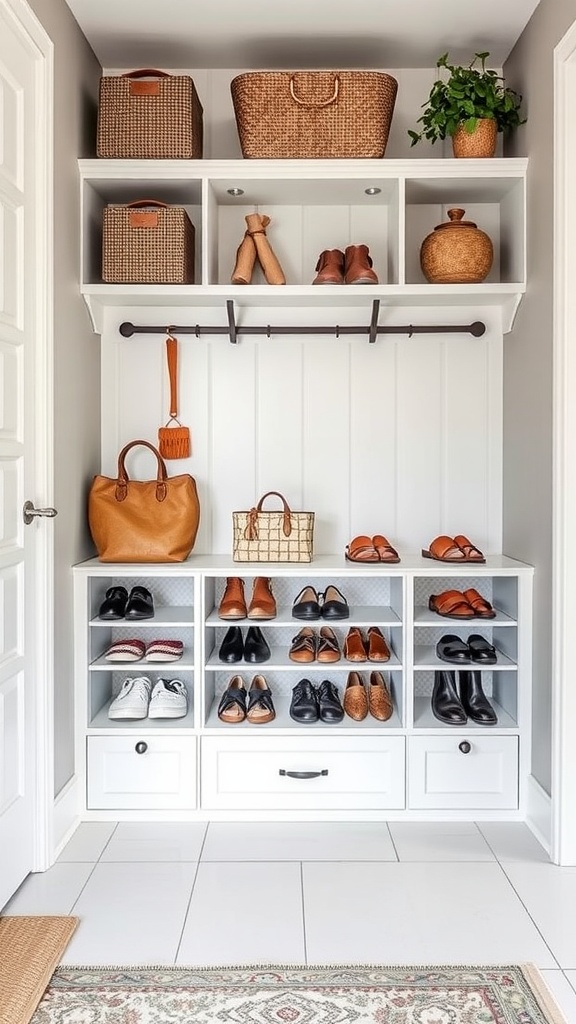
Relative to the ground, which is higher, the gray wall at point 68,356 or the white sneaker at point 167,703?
the gray wall at point 68,356

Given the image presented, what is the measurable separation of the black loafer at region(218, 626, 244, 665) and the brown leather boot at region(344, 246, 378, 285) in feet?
4.13

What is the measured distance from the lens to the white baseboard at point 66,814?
2.25 metres

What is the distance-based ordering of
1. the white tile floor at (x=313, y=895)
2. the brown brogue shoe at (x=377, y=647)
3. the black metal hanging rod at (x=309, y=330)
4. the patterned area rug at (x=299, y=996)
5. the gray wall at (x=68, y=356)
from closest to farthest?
the patterned area rug at (x=299, y=996)
the white tile floor at (x=313, y=895)
the gray wall at (x=68, y=356)
the brown brogue shoe at (x=377, y=647)
the black metal hanging rod at (x=309, y=330)

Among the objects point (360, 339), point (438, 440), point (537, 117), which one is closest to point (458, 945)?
point (438, 440)

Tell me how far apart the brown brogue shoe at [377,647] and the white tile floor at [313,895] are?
1.73 ft

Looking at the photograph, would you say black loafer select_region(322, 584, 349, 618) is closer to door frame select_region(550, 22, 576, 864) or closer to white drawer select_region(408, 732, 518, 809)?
white drawer select_region(408, 732, 518, 809)

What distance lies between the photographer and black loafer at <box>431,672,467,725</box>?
2.48m

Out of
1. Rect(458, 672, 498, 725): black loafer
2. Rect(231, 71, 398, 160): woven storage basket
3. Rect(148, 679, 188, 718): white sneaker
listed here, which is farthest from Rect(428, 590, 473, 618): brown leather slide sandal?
Rect(231, 71, 398, 160): woven storage basket

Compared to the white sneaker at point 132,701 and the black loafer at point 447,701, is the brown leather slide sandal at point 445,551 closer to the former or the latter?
the black loafer at point 447,701

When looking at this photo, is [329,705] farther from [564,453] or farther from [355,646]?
[564,453]

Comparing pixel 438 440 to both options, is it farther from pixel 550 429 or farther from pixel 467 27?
pixel 467 27

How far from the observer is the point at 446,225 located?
8.43ft

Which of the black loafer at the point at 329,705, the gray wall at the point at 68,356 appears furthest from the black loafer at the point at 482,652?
the gray wall at the point at 68,356

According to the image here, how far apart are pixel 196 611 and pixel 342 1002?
1210mm
